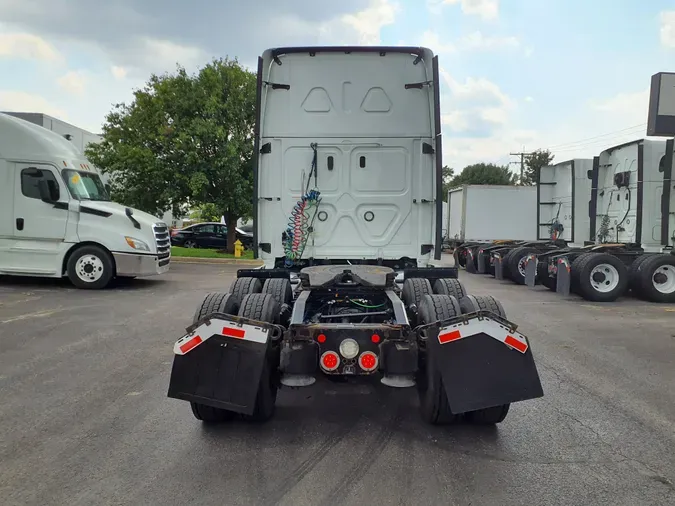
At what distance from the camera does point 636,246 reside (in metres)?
12.6

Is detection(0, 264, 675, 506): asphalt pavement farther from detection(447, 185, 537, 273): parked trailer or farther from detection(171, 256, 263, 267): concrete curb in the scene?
detection(447, 185, 537, 273): parked trailer

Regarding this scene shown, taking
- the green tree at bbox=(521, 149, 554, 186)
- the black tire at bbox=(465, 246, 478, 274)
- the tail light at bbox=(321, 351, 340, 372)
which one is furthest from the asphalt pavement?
the green tree at bbox=(521, 149, 554, 186)

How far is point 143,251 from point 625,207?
37.8 feet

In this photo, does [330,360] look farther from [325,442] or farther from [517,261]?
[517,261]

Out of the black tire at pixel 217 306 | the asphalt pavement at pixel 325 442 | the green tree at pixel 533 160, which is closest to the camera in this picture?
the asphalt pavement at pixel 325 442

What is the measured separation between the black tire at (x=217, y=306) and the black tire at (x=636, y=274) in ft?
34.5

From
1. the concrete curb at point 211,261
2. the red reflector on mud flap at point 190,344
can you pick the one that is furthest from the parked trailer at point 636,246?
the concrete curb at point 211,261

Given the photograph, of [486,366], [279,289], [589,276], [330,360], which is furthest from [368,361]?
[589,276]

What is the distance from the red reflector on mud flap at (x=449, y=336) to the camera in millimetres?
3844

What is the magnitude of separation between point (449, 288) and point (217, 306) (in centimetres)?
239

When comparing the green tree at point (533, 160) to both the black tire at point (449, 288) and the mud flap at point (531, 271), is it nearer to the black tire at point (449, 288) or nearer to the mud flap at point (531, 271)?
the mud flap at point (531, 271)

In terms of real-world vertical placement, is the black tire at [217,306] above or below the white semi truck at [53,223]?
below

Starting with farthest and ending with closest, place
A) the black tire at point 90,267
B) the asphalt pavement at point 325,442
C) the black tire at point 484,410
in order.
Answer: the black tire at point 90,267, the black tire at point 484,410, the asphalt pavement at point 325,442

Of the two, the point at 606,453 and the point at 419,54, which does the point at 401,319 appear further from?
the point at 419,54
